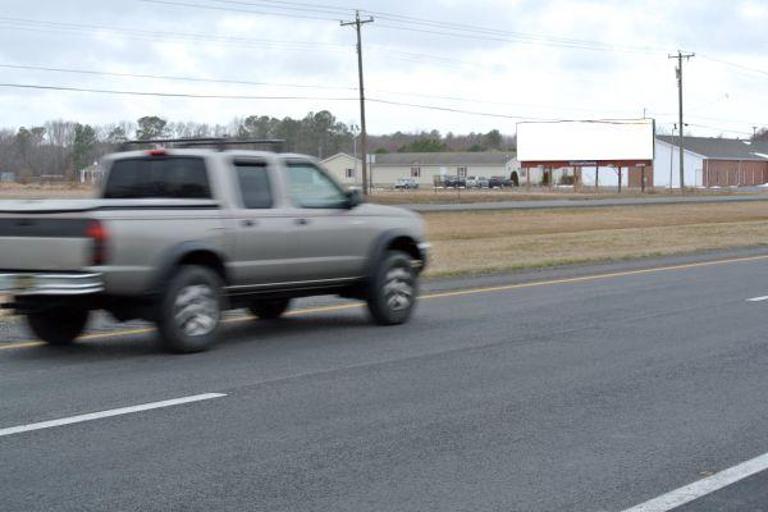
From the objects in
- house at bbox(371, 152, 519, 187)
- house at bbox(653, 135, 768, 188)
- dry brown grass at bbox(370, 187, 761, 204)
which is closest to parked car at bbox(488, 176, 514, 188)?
house at bbox(653, 135, 768, 188)

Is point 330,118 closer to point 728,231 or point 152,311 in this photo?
point 728,231

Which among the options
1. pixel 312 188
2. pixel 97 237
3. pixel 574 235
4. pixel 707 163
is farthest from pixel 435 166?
pixel 97 237

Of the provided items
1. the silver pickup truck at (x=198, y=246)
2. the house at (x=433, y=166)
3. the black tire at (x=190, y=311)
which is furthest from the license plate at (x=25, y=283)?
the house at (x=433, y=166)

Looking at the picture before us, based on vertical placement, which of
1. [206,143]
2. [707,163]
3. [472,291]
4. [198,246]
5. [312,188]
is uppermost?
[206,143]

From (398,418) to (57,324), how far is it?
5044 millimetres

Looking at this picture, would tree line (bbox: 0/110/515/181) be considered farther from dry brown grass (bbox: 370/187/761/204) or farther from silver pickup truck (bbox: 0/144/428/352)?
silver pickup truck (bbox: 0/144/428/352)

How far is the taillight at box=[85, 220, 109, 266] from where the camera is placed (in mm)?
9961

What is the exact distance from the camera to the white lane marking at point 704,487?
18.8 ft

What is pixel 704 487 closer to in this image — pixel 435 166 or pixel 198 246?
pixel 198 246

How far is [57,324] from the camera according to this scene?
37.4 ft

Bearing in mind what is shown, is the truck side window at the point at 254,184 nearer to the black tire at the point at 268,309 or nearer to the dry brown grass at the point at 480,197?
the black tire at the point at 268,309

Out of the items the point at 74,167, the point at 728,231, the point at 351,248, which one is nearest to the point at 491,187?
the point at 74,167

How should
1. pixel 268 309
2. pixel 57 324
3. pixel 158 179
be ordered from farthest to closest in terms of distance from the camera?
1. pixel 268 309
2. pixel 158 179
3. pixel 57 324

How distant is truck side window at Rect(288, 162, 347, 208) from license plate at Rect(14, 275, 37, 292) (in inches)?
118
